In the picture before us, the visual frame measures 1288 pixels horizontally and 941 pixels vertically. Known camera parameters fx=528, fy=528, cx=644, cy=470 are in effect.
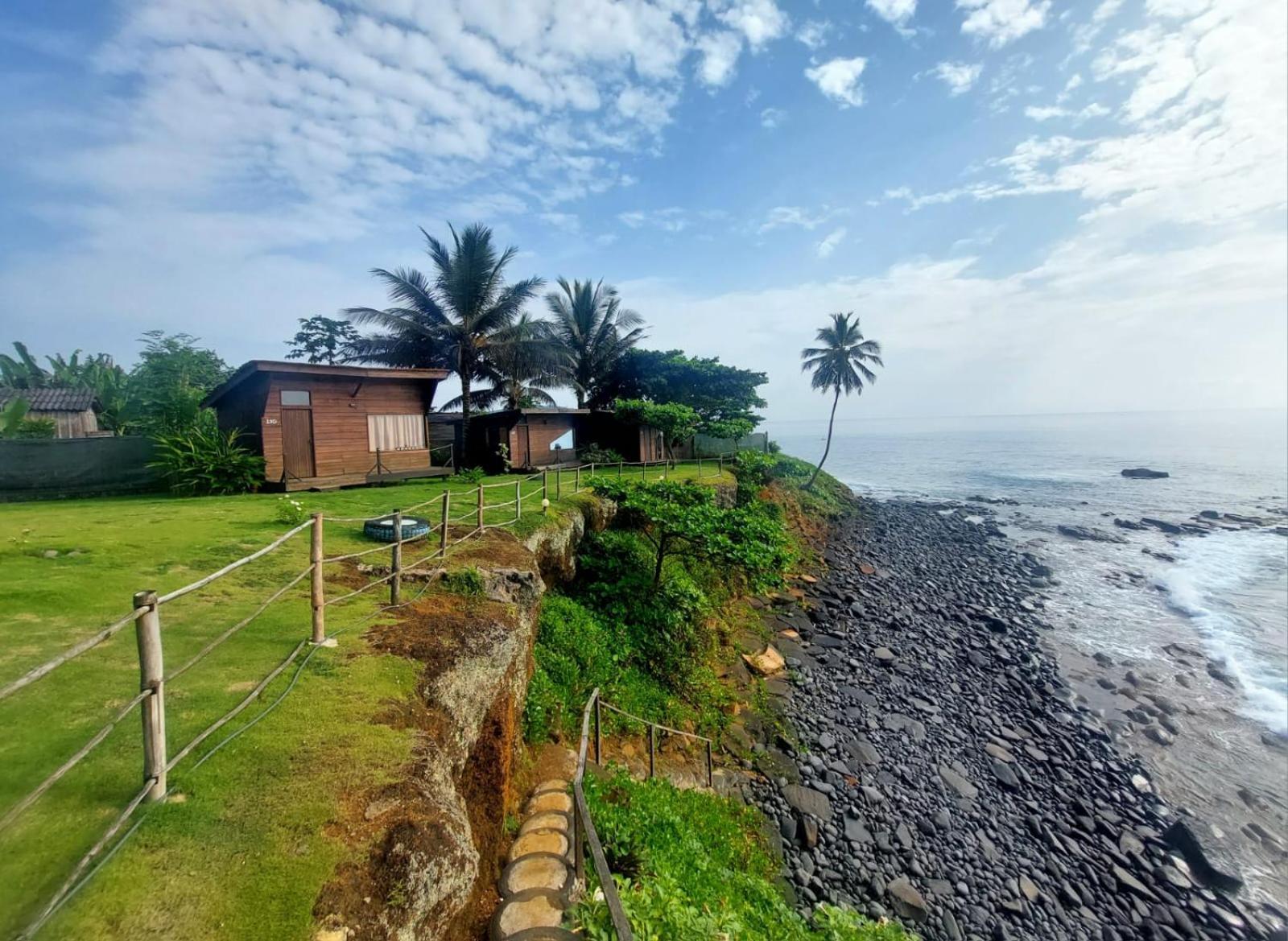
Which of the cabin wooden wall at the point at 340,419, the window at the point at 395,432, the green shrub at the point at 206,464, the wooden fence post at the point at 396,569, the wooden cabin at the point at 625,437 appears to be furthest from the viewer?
the wooden cabin at the point at 625,437

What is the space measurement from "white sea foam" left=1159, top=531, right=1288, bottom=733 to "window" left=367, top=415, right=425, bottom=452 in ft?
76.0

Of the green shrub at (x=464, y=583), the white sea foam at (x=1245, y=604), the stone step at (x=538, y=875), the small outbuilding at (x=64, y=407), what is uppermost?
the small outbuilding at (x=64, y=407)

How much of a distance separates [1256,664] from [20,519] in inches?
1123

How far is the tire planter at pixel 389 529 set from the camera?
8.09 m

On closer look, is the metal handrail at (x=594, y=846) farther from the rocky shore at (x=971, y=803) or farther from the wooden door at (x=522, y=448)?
the wooden door at (x=522, y=448)

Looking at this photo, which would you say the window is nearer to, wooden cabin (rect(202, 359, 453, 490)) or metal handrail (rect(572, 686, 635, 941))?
wooden cabin (rect(202, 359, 453, 490))

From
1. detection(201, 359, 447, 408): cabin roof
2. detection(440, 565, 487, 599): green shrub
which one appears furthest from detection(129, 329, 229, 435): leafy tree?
detection(440, 565, 487, 599): green shrub

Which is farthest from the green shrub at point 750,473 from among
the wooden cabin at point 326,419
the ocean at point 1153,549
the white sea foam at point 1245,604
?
the white sea foam at point 1245,604

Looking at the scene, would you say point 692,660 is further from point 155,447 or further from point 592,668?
point 155,447

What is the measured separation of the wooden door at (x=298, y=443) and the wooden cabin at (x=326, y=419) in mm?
20

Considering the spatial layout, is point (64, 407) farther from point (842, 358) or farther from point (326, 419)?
point (842, 358)

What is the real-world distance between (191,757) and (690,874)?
14.7ft

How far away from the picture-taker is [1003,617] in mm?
16234

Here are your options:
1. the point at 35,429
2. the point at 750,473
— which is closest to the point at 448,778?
the point at 750,473
